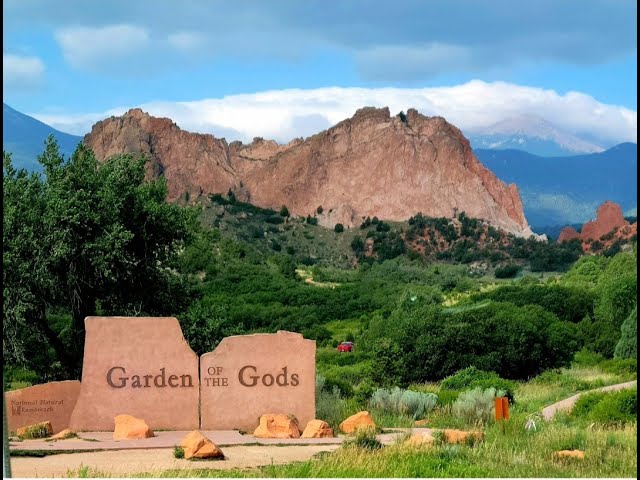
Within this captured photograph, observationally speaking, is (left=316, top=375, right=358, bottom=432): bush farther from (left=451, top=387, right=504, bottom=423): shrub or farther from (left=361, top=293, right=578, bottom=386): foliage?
(left=361, top=293, right=578, bottom=386): foliage

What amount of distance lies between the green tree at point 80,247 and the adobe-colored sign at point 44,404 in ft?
15.1

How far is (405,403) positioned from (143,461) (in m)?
6.63

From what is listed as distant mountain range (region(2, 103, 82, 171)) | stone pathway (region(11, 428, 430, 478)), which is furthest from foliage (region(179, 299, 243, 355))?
distant mountain range (region(2, 103, 82, 171))

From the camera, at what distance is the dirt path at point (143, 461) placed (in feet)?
41.0

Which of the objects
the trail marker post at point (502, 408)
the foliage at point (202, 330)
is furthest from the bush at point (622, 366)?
the trail marker post at point (502, 408)

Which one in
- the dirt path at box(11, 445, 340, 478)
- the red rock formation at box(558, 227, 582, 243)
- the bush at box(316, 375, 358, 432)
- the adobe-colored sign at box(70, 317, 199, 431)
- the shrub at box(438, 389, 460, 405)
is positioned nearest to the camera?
the dirt path at box(11, 445, 340, 478)

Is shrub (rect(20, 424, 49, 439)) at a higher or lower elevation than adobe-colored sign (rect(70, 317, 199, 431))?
lower

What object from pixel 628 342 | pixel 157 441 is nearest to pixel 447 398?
pixel 157 441

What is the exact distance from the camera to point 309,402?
16.3 meters

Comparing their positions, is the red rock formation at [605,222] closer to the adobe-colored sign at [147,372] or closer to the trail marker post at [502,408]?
the trail marker post at [502,408]

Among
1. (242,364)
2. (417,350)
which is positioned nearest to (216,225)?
(417,350)

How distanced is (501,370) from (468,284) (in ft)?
162

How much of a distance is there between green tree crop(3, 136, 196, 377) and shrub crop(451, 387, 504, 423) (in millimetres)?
7134

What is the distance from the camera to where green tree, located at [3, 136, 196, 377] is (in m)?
21.3
